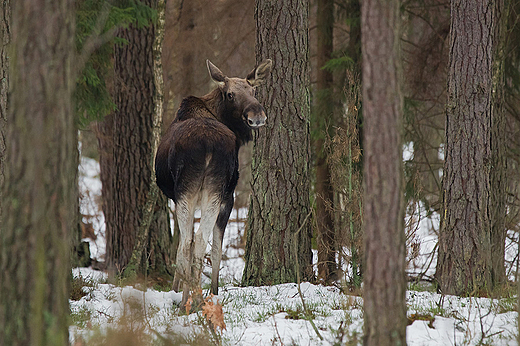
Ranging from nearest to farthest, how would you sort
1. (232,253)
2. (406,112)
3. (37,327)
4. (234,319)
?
(37,327), (234,319), (406,112), (232,253)

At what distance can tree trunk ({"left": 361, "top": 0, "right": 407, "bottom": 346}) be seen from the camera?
368 cm

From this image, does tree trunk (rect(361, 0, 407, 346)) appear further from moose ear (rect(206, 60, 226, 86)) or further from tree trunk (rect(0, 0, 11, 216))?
tree trunk (rect(0, 0, 11, 216))

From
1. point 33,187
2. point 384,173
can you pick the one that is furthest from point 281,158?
point 33,187

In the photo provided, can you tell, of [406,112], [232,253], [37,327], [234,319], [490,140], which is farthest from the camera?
[232,253]

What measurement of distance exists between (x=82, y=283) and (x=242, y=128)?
Result: 3.16m

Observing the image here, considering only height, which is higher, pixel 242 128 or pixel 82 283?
pixel 242 128

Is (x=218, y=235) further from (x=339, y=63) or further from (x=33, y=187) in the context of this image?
(x=339, y=63)

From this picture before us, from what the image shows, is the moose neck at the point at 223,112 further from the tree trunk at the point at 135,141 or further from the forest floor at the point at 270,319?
the tree trunk at the point at 135,141

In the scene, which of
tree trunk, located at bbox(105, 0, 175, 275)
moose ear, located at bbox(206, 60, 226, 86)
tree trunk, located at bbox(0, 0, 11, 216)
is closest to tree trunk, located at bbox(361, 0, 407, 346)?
moose ear, located at bbox(206, 60, 226, 86)

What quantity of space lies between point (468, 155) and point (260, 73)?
10.3 feet

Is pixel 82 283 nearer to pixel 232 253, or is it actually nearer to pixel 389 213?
pixel 389 213

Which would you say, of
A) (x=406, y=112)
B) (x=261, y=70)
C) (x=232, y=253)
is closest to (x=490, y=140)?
(x=261, y=70)

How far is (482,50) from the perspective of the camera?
25.9 ft

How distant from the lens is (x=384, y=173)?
3.70 m
